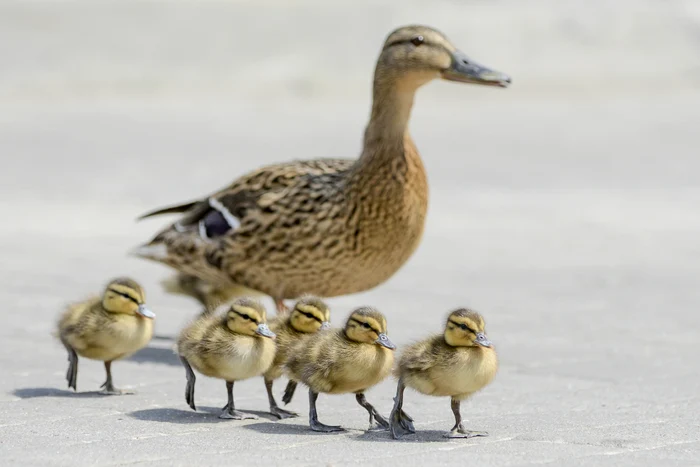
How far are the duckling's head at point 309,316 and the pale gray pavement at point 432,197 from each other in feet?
1.33

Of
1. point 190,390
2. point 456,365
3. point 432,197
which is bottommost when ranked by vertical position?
point 190,390

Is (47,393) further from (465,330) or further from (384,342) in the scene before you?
(465,330)

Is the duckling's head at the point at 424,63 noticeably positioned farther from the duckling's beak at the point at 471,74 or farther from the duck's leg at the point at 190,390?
the duck's leg at the point at 190,390

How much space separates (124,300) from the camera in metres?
6.42

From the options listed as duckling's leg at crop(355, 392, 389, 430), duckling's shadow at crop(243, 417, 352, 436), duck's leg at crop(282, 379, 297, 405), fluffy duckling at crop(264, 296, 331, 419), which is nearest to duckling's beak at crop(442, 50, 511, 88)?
fluffy duckling at crop(264, 296, 331, 419)

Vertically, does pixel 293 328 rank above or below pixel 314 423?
above

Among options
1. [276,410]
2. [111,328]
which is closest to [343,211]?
[111,328]

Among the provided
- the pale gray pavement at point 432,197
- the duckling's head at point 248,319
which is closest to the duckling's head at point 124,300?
the pale gray pavement at point 432,197

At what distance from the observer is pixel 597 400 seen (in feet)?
21.5

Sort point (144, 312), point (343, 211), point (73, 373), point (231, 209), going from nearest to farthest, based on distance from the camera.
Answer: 1. point (144, 312)
2. point (73, 373)
3. point (343, 211)
4. point (231, 209)

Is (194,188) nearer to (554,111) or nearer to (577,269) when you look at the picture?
(577,269)

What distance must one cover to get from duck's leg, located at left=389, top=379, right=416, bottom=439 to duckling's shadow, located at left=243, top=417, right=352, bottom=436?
227mm

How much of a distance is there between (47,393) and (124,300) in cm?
56

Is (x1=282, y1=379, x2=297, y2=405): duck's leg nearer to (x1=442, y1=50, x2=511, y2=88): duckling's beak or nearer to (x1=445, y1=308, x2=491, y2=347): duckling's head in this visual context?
(x1=445, y1=308, x2=491, y2=347): duckling's head
